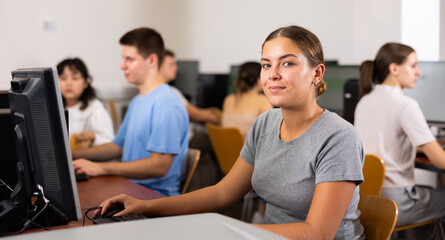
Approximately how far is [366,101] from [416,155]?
43 centimetres

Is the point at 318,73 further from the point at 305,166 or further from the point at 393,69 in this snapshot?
the point at 393,69

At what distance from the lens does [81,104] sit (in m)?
3.24

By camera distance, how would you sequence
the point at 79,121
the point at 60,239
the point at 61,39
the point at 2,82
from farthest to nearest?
the point at 61,39, the point at 2,82, the point at 79,121, the point at 60,239

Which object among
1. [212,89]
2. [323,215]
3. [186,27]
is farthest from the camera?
[186,27]

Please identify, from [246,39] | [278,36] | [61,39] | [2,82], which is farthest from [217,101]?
[278,36]

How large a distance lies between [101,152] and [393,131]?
1374mm

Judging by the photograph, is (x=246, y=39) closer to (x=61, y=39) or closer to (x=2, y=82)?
(x=61, y=39)

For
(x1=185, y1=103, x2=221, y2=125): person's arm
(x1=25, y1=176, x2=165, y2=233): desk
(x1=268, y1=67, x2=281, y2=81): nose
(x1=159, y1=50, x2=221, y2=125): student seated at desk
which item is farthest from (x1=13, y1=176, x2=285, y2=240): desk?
(x1=185, y1=103, x2=221, y2=125): person's arm

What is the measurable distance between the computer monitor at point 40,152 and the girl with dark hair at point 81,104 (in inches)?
72.2

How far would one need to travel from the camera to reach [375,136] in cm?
246

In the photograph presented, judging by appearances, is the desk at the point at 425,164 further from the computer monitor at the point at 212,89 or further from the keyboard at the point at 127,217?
the computer monitor at the point at 212,89

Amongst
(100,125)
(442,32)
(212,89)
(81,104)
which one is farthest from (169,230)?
(212,89)

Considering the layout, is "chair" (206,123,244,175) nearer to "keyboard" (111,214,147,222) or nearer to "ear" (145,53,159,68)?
"ear" (145,53,159,68)

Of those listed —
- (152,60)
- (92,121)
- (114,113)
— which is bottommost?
(114,113)
